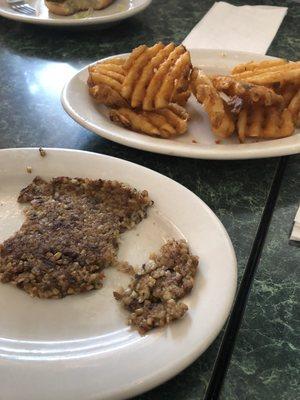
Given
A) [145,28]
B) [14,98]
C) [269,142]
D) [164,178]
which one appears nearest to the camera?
[164,178]

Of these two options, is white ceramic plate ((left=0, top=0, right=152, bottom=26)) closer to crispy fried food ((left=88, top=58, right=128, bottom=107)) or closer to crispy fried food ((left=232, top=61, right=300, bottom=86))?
crispy fried food ((left=88, top=58, right=128, bottom=107))

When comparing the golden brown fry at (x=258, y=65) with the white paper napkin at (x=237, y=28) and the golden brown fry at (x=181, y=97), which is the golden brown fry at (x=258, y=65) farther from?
the white paper napkin at (x=237, y=28)

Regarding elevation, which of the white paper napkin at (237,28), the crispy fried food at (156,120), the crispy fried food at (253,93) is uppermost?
the crispy fried food at (253,93)

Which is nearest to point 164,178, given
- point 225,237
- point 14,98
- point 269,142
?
point 225,237

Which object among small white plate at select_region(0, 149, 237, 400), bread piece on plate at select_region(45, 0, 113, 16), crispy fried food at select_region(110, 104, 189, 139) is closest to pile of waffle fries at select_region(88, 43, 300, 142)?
crispy fried food at select_region(110, 104, 189, 139)

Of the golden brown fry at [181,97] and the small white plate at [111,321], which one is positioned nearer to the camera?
the small white plate at [111,321]

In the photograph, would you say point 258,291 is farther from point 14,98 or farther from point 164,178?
point 14,98

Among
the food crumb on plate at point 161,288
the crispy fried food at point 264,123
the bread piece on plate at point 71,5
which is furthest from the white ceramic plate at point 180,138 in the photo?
the bread piece on plate at point 71,5

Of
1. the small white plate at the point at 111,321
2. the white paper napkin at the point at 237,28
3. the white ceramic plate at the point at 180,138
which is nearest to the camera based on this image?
the small white plate at the point at 111,321
